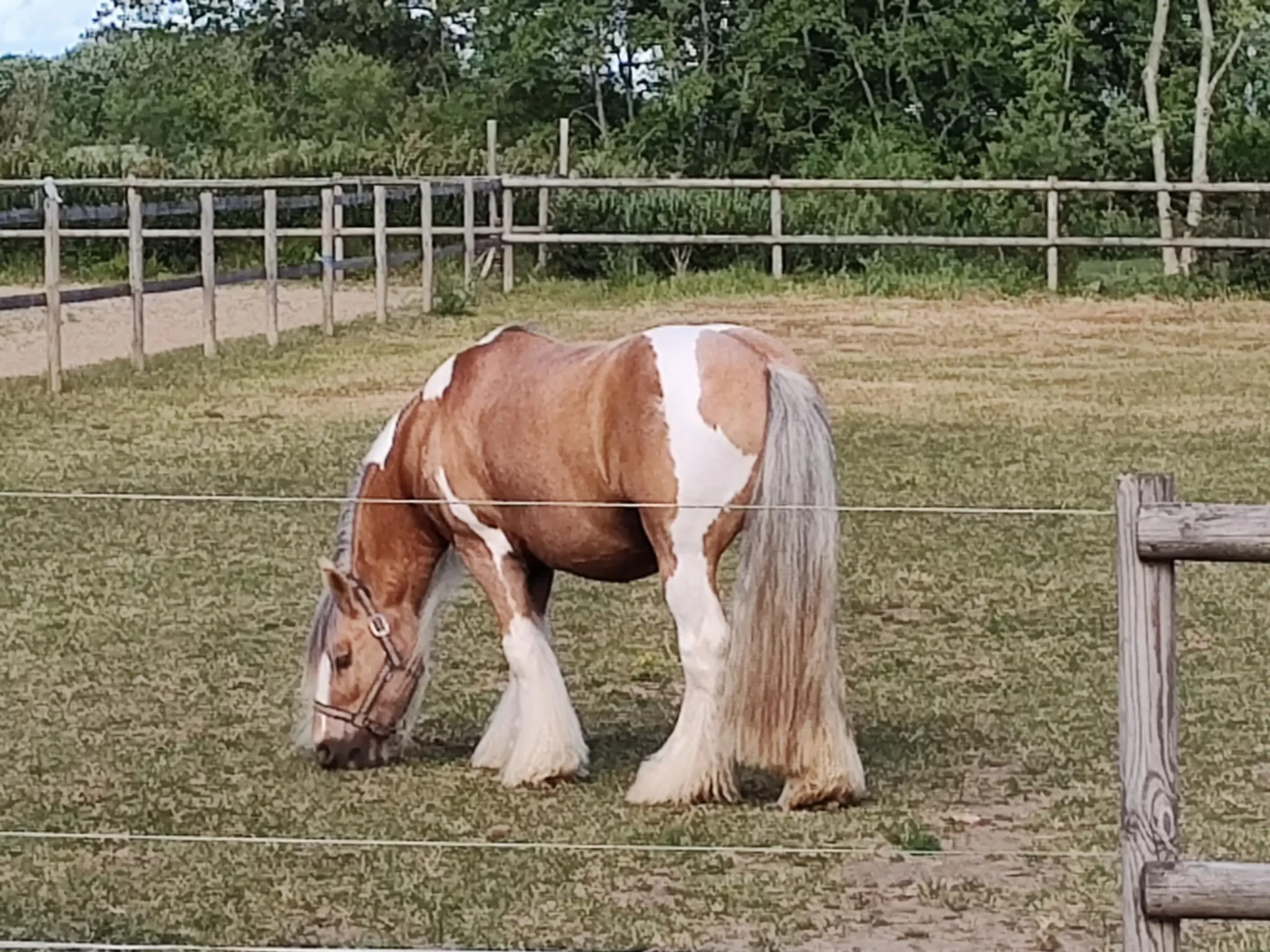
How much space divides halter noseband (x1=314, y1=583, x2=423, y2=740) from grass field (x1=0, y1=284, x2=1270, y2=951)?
0.16m

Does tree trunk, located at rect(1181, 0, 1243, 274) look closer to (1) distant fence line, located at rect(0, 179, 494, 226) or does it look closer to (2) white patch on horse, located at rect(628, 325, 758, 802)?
(1) distant fence line, located at rect(0, 179, 494, 226)

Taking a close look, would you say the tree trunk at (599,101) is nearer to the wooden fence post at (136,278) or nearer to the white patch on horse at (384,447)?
the wooden fence post at (136,278)

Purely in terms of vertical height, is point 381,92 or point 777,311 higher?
point 381,92

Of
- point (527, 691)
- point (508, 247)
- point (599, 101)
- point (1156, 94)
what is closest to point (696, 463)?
point (527, 691)

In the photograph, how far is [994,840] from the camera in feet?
Result: 19.3

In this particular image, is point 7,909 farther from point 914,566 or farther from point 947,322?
point 947,322

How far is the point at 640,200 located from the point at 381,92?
15.6 m

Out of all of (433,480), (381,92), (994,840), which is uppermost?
(381,92)

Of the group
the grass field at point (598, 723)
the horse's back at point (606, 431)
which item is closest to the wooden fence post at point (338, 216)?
the grass field at point (598, 723)

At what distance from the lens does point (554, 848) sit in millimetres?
5434

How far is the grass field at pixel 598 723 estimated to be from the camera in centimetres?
523

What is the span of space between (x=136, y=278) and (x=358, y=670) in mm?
11403

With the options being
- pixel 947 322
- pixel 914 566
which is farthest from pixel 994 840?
pixel 947 322

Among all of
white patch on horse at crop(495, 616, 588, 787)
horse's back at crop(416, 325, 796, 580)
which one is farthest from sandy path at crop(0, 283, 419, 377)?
white patch on horse at crop(495, 616, 588, 787)
